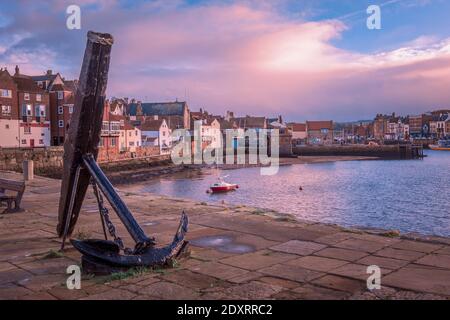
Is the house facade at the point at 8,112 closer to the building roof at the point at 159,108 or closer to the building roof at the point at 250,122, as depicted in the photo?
the building roof at the point at 159,108

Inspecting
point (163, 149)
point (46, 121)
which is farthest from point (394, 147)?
point (46, 121)

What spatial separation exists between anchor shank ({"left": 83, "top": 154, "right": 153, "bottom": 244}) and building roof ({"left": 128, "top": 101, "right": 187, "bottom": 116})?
322ft

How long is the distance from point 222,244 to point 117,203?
8.31 feet

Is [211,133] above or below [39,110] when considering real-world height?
below

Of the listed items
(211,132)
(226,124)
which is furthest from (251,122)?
(211,132)

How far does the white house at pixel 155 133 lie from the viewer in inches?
3465

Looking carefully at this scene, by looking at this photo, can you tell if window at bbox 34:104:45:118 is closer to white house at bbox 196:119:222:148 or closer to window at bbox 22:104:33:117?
window at bbox 22:104:33:117

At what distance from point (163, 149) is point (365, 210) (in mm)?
56324

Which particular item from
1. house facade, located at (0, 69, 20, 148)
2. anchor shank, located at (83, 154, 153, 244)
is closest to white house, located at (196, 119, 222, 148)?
house facade, located at (0, 69, 20, 148)

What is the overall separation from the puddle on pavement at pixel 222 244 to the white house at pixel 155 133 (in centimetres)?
7773

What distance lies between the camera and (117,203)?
6.64 metres

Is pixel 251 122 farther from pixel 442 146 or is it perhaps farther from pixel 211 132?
pixel 442 146

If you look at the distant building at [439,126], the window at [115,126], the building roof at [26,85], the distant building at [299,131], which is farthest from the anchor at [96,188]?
the distant building at [439,126]
